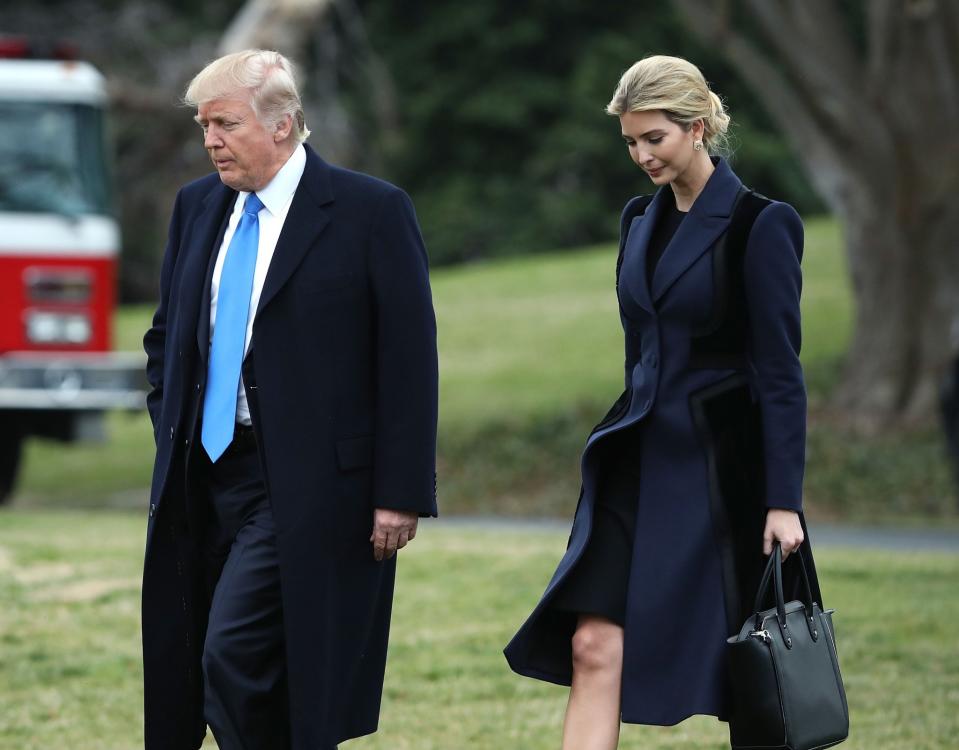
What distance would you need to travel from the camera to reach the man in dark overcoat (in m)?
4.55

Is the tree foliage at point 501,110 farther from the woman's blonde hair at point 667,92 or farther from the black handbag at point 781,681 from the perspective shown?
the black handbag at point 781,681

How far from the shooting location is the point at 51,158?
14352 millimetres

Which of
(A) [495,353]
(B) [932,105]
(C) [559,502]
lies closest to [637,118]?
(C) [559,502]

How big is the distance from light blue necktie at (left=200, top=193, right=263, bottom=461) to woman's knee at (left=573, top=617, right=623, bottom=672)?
1.02 m

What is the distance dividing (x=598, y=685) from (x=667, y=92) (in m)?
1.49

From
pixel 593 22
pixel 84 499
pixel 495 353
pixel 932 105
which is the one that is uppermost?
pixel 593 22

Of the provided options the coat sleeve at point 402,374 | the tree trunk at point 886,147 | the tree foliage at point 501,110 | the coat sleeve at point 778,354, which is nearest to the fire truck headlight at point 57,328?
the tree trunk at point 886,147

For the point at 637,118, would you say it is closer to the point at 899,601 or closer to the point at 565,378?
the point at 899,601

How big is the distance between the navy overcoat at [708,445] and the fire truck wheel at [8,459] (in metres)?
10.4

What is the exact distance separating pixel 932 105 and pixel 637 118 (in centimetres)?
1348

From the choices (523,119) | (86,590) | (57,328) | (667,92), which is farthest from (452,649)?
(523,119)

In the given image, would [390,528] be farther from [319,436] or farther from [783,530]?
[783,530]

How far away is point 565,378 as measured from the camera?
70.3 feet

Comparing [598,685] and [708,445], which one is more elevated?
[708,445]
